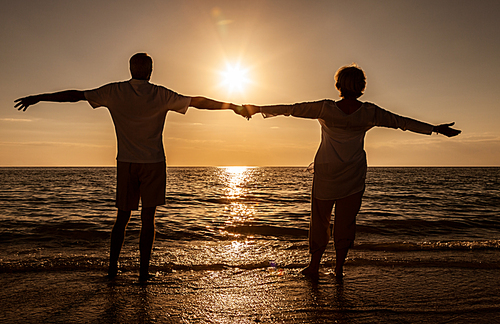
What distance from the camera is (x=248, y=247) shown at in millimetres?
5590

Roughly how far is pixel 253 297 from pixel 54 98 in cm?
263

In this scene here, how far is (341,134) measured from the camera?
337 centimetres

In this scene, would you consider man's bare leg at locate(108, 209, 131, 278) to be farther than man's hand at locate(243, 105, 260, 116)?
No

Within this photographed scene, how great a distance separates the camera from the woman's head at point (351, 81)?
3371 mm

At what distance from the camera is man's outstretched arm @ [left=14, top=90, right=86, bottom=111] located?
3107mm

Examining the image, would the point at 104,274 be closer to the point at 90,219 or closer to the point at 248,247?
the point at 248,247

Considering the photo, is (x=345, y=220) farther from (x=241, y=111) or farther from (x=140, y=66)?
(x=140, y=66)

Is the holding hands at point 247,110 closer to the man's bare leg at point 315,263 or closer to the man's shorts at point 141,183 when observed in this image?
the man's shorts at point 141,183

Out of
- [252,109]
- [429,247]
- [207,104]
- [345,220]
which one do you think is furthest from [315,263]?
[429,247]

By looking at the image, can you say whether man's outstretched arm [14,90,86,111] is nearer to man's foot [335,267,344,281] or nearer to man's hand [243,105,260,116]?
man's hand [243,105,260,116]

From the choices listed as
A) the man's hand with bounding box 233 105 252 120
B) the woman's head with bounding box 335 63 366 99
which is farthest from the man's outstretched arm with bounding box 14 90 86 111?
the woman's head with bounding box 335 63 366 99

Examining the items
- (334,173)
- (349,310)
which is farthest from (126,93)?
(349,310)

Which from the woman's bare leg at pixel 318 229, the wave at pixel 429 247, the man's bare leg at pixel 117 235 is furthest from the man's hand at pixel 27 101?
the wave at pixel 429 247

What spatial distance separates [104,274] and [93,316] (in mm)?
1300
